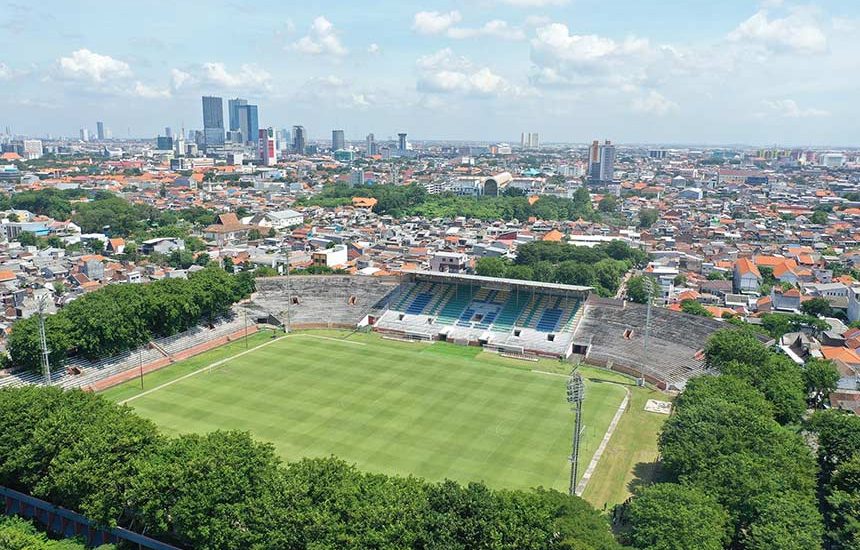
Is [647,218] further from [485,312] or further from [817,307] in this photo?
[485,312]

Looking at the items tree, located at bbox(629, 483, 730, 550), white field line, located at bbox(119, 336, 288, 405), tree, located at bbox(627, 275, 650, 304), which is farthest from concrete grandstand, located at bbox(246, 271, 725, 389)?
tree, located at bbox(629, 483, 730, 550)

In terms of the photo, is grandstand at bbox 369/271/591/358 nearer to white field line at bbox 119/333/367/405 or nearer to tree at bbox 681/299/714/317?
white field line at bbox 119/333/367/405

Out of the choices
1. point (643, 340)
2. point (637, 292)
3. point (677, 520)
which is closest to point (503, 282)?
point (643, 340)

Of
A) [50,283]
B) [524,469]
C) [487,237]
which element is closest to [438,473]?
[524,469]

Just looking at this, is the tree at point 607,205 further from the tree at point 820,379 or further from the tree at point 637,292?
the tree at point 820,379

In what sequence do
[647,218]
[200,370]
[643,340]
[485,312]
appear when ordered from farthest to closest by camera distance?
[647,218]
[485,312]
[643,340]
[200,370]

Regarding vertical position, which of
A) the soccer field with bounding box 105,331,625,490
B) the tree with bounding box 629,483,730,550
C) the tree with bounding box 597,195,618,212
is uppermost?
the tree with bounding box 597,195,618,212

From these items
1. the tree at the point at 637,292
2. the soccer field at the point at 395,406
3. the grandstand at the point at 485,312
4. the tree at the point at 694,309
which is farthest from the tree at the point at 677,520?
the tree at the point at 637,292
